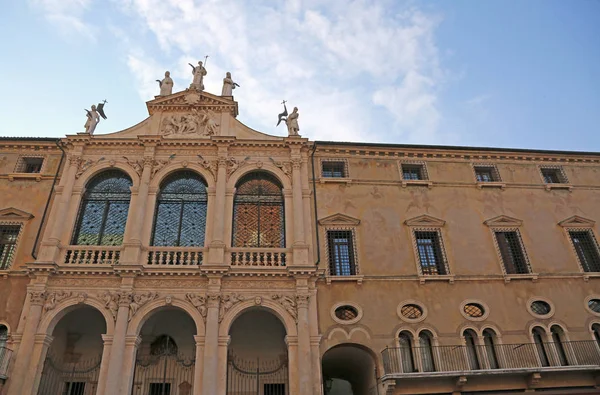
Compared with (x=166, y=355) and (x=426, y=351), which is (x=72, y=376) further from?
(x=426, y=351)

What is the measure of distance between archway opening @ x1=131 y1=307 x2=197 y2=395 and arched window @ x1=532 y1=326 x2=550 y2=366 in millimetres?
13750

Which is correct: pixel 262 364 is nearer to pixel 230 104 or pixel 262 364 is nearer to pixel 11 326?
pixel 11 326

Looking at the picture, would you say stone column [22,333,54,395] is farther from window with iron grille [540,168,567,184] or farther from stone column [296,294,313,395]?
window with iron grille [540,168,567,184]

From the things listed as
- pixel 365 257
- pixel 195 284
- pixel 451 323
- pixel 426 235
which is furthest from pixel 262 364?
pixel 426 235

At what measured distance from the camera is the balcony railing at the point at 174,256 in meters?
17.8

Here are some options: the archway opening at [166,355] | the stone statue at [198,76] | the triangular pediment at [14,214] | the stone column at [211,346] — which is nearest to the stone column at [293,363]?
the stone column at [211,346]

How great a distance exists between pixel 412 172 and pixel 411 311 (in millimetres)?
7154

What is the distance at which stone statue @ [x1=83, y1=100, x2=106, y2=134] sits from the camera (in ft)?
70.3

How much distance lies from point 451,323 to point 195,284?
10.2 m

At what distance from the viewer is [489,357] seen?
17.4 metres

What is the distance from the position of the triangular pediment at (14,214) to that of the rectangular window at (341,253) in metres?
13.0

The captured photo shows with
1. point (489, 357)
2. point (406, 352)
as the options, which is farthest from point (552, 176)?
point (406, 352)

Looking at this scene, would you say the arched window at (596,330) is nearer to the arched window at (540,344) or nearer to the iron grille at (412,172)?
the arched window at (540,344)

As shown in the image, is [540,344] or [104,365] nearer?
[104,365]
